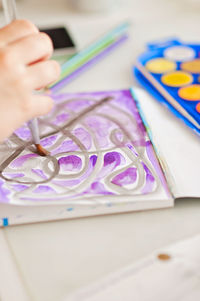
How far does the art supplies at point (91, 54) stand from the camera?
70 centimetres

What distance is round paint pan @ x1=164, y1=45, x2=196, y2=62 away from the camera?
712mm

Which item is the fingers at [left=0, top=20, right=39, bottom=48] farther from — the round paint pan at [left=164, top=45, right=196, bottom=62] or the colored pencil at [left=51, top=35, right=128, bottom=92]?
the round paint pan at [left=164, top=45, right=196, bottom=62]

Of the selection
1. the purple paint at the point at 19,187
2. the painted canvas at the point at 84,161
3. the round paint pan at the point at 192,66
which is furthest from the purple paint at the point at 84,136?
the round paint pan at the point at 192,66

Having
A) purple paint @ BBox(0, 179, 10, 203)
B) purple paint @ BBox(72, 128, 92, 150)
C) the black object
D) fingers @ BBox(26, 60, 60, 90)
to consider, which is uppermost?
fingers @ BBox(26, 60, 60, 90)

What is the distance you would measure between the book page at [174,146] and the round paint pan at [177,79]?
0.12 ft

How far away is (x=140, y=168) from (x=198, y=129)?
0.41ft

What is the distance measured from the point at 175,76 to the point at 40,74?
28cm

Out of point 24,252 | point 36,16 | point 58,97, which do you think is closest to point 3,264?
point 24,252

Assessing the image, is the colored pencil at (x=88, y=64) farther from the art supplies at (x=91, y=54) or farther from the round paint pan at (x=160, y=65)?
the round paint pan at (x=160, y=65)

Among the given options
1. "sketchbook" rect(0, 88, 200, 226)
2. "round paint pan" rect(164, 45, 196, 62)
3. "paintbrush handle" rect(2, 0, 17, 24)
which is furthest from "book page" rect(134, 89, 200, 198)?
"paintbrush handle" rect(2, 0, 17, 24)

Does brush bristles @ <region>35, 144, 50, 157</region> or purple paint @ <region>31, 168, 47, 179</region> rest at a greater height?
brush bristles @ <region>35, 144, 50, 157</region>

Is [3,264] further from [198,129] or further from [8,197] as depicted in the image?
[198,129]

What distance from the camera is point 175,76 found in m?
0.66

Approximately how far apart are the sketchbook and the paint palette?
0.02 meters
